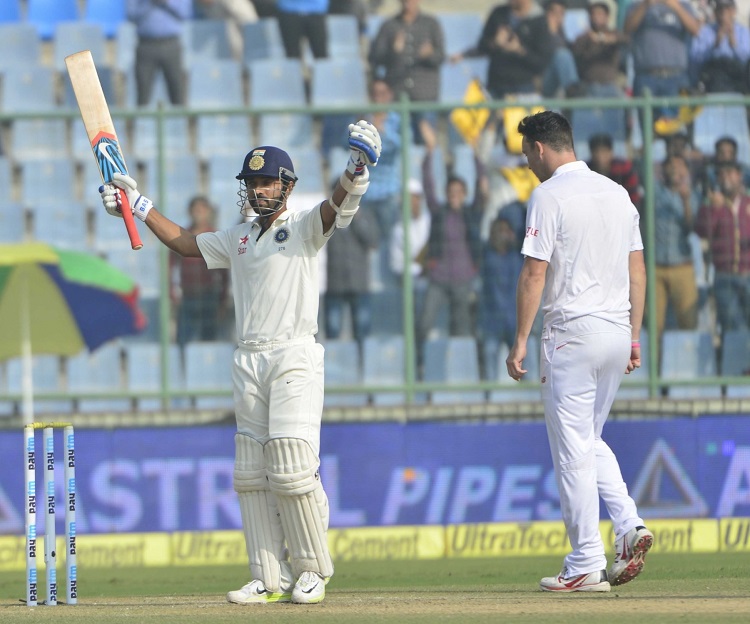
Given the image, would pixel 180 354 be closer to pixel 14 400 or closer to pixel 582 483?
pixel 14 400

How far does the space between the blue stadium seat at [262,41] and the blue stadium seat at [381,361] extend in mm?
3868

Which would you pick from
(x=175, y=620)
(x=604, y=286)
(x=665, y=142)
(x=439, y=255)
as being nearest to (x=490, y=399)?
(x=439, y=255)

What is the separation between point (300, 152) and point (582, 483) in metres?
6.00

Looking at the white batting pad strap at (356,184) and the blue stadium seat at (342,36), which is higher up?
the blue stadium seat at (342,36)

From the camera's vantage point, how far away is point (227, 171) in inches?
440

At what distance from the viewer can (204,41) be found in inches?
517

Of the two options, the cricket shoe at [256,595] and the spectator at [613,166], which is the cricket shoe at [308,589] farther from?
the spectator at [613,166]

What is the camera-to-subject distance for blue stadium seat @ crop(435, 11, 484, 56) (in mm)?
12680

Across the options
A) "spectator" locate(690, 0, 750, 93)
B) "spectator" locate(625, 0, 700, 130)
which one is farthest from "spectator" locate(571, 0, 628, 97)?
"spectator" locate(690, 0, 750, 93)

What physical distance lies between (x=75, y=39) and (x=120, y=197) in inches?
322

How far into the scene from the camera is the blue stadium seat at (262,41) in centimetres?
1305

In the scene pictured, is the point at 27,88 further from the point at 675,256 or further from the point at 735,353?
the point at 735,353

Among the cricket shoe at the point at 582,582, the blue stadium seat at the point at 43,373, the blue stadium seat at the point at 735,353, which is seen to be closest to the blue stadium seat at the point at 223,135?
the blue stadium seat at the point at 43,373

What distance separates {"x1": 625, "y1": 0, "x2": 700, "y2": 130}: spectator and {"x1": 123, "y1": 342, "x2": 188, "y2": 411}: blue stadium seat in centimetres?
466
